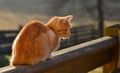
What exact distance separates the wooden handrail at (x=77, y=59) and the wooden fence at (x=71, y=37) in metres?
4.96

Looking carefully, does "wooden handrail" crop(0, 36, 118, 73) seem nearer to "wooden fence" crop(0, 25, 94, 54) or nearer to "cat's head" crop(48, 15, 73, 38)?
"cat's head" crop(48, 15, 73, 38)

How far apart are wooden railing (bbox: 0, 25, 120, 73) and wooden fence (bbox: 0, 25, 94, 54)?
4833 millimetres

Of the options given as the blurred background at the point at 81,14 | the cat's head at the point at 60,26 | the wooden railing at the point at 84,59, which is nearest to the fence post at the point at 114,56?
the wooden railing at the point at 84,59

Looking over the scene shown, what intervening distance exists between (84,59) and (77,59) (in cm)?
13

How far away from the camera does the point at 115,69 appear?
307cm

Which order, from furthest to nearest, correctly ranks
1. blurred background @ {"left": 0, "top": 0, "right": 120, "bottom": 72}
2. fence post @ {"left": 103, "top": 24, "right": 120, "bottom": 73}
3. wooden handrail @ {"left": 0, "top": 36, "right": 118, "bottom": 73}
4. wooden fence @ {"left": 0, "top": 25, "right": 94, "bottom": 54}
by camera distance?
blurred background @ {"left": 0, "top": 0, "right": 120, "bottom": 72} → wooden fence @ {"left": 0, "top": 25, "right": 94, "bottom": 54} → fence post @ {"left": 103, "top": 24, "right": 120, "bottom": 73} → wooden handrail @ {"left": 0, "top": 36, "right": 118, "bottom": 73}

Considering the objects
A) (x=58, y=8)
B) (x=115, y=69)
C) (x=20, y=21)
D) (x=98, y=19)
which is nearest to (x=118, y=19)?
(x=98, y=19)

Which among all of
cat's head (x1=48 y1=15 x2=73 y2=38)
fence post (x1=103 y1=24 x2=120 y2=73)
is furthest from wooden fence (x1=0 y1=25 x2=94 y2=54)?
A: cat's head (x1=48 y1=15 x2=73 y2=38)

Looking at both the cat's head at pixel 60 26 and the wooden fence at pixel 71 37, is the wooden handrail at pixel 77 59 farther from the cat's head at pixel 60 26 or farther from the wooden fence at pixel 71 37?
the wooden fence at pixel 71 37

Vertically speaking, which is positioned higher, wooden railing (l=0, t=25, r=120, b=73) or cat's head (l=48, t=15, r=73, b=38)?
cat's head (l=48, t=15, r=73, b=38)

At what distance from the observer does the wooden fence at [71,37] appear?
1148 centimetres

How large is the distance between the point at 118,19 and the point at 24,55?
25105mm

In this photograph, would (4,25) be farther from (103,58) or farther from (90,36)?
(103,58)

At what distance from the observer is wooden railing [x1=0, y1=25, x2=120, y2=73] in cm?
216
